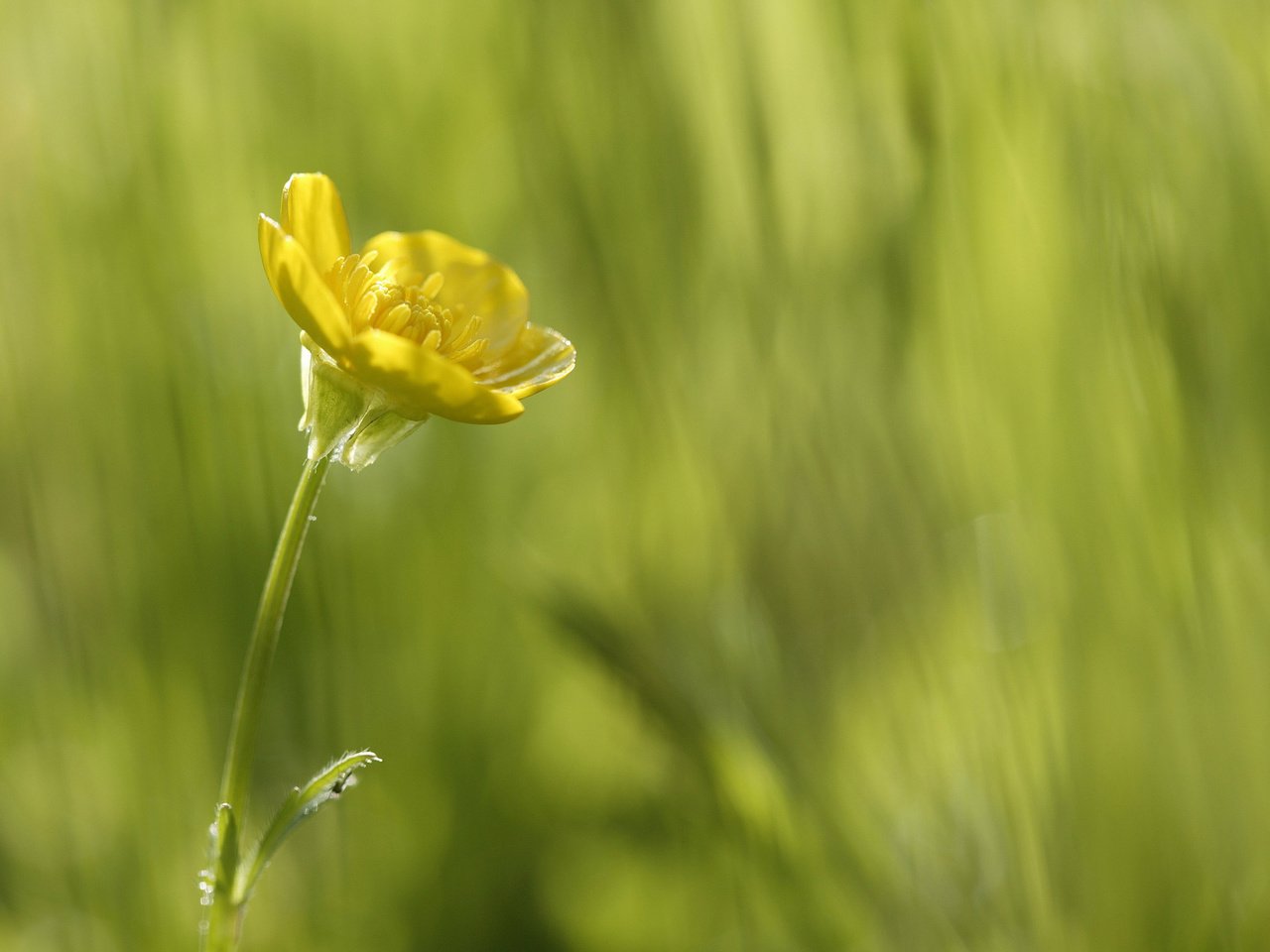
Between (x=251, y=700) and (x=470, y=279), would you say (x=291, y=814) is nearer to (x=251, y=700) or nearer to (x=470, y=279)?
(x=251, y=700)

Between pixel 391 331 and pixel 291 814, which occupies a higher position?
pixel 391 331

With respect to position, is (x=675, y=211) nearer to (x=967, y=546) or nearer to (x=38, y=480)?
(x=967, y=546)

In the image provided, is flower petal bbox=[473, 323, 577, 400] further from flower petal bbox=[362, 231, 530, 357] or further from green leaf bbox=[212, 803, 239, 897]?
green leaf bbox=[212, 803, 239, 897]

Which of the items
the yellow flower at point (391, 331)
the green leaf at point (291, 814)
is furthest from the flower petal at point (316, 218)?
the green leaf at point (291, 814)

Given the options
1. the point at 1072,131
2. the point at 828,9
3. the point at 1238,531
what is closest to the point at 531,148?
the point at 828,9

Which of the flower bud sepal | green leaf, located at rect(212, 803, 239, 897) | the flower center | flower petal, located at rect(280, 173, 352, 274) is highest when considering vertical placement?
flower petal, located at rect(280, 173, 352, 274)

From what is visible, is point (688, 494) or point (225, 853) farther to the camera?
point (688, 494)

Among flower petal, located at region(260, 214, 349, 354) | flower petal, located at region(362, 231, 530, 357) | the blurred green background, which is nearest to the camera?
flower petal, located at region(260, 214, 349, 354)

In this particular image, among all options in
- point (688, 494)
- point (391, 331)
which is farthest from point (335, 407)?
point (688, 494)

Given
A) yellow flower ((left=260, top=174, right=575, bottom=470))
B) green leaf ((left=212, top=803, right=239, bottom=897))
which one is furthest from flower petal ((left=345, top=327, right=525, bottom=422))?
green leaf ((left=212, top=803, right=239, bottom=897))
